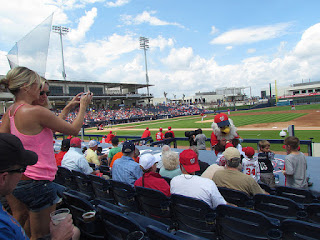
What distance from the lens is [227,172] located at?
136 inches

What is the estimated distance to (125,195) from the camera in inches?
131

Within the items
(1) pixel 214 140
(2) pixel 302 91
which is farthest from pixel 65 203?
(2) pixel 302 91

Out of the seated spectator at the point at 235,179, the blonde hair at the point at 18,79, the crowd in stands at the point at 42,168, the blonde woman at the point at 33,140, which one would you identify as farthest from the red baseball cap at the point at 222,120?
the blonde hair at the point at 18,79

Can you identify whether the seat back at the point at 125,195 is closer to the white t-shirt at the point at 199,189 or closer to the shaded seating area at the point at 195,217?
the shaded seating area at the point at 195,217

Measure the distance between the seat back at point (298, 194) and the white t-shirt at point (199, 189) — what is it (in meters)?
1.29

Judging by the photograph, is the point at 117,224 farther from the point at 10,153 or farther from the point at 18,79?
the point at 18,79

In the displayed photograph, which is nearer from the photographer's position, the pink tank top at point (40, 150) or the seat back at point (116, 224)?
the pink tank top at point (40, 150)

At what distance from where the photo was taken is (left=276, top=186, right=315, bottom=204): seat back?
3.17m

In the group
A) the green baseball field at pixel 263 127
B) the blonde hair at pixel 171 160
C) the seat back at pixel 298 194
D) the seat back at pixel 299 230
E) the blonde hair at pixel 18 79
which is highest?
the blonde hair at pixel 18 79

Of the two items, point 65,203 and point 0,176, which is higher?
point 0,176

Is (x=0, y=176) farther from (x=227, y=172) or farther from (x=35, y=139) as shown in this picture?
(x=227, y=172)

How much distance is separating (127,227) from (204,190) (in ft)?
3.83

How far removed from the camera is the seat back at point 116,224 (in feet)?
6.63

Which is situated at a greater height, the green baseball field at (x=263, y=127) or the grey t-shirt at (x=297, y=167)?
the grey t-shirt at (x=297, y=167)
